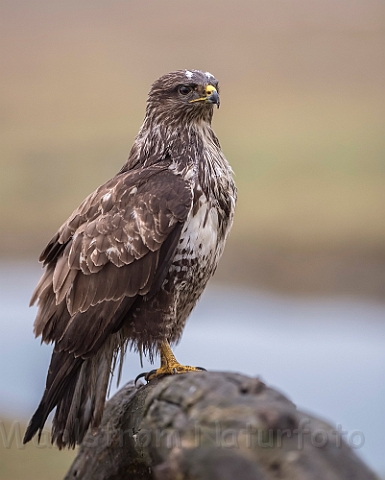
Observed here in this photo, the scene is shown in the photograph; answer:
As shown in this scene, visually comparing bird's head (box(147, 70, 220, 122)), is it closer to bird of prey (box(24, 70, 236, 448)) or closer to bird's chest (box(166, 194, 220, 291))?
bird of prey (box(24, 70, 236, 448))

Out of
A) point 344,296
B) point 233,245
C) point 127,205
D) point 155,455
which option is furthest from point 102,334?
point 233,245

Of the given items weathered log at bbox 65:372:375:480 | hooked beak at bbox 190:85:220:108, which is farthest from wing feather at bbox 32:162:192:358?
weathered log at bbox 65:372:375:480

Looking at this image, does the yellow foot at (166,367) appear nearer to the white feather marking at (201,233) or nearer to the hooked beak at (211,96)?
the white feather marking at (201,233)

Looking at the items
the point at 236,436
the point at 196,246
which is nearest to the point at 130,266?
the point at 196,246

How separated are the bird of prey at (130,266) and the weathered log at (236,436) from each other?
98cm

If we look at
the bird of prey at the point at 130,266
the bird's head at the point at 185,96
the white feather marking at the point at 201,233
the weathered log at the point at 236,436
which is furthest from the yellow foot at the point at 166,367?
the bird's head at the point at 185,96

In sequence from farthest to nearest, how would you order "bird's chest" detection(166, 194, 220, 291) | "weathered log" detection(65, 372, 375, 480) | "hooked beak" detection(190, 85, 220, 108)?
"hooked beak" detection(190, 85, 220, 108)
"bird's chest" detection(166, 194, 220, 291)
"weathered log" detection(65, 372, 375, 480)

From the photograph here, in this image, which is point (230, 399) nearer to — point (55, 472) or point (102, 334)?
point (102, 334)

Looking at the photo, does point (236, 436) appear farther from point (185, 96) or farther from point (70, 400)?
point (185, 96)

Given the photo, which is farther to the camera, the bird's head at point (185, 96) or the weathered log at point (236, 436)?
the bird's head at point (185, 96)

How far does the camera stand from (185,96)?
4.39 m

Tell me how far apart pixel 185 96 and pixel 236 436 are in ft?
7.44

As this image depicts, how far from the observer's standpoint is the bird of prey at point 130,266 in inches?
158

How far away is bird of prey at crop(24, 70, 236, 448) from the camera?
158 inches
